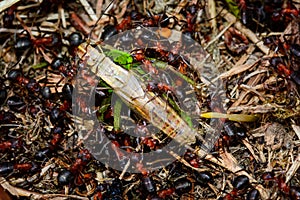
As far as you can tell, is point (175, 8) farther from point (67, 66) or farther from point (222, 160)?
point (222, 160)

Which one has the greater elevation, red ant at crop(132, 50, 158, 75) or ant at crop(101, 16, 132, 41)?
ant at crop(101, 16, 132, 41)

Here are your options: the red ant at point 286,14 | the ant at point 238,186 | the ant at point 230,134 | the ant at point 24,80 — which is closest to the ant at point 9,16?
the ant at point 24,80

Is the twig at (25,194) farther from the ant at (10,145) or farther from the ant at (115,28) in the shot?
the ant at (115,28)

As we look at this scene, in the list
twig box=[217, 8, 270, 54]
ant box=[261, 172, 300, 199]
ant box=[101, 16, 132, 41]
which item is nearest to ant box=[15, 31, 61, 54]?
ant box=[101, 16, 132, 41]

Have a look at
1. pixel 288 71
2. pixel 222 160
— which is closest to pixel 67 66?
pixel 222 160

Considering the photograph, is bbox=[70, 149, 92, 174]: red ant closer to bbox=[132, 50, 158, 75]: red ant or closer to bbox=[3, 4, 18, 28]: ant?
bbox=[132, 50, 158, 75]: red ant

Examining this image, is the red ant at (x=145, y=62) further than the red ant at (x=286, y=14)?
No

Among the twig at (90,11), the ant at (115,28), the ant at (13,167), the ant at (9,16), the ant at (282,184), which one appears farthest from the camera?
the twig at (90,11)

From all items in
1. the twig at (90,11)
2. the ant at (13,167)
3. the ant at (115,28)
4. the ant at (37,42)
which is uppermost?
the twig at (90,11)
